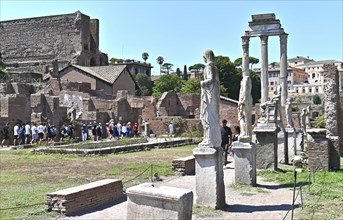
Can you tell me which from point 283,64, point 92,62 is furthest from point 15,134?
point 92,62

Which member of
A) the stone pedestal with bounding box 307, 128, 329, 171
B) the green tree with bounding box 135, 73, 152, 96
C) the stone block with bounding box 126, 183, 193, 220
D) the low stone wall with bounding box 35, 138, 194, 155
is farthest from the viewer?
the green tree with bounding box 135, 73, 152, 96

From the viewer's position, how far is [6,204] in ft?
29.0

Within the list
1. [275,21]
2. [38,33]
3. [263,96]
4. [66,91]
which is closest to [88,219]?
[263,96]

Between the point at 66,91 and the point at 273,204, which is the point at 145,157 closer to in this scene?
the point at 273,204

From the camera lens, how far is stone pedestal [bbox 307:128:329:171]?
40.7 ft

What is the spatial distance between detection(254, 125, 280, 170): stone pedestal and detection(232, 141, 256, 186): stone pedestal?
7.87 feet

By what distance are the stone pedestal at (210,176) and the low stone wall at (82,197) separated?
6.31 feet

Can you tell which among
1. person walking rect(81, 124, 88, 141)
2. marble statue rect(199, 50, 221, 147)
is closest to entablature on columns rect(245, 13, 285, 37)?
person walking rect(81, 124, 88, 141)

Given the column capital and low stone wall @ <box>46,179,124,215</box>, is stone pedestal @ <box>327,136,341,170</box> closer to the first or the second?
low stone wall @ <box>46,179,124,215</box>

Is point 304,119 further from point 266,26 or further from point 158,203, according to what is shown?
point 158,203

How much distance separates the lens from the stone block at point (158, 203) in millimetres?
5520

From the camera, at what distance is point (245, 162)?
10.5 m

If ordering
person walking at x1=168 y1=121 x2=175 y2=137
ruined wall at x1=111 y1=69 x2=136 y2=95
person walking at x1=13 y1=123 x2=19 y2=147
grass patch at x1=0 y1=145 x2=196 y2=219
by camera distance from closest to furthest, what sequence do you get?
1. grass patch at x1=0 y1=145 x2=196 y2=219
2. person walking at x1=13 y1=123 x2=19 y2=147
3. person walking at x1=168 y1=121 x2=175 y2=137
4. ruined wall at x1=111 y1=69 x2=136 y2=95

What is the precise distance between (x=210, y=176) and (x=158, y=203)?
9.22ft
